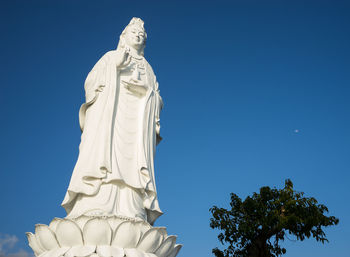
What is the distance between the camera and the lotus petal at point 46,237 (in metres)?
4.85

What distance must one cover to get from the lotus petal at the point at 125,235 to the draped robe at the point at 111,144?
2.84ft

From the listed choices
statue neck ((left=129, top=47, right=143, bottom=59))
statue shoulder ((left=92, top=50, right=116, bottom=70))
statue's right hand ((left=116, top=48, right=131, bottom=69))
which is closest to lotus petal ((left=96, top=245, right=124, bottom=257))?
statue's right hand ((left=116, top=48, right=131, bottom=69))

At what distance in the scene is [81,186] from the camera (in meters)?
5.62

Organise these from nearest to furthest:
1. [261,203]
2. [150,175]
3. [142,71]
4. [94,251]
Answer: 1. [94,251]
2. [150,175]
3. [142,71]
4. [261,203]

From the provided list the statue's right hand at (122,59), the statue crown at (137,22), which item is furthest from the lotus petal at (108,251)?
the statue crown at (137,22)

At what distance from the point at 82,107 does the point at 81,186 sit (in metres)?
1.72

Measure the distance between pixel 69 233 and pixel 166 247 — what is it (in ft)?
4.55

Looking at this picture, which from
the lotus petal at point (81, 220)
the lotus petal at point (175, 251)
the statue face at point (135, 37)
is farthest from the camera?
the statue face at point (135, 37)

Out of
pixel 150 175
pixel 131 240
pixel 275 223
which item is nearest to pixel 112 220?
pixel 131 240

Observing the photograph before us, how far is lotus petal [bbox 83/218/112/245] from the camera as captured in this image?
464cm

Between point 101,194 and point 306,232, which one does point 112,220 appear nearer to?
point 101,194

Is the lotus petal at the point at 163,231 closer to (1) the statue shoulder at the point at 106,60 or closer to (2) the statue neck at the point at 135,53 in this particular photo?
(1) the statue shoulder at the point at 106,60

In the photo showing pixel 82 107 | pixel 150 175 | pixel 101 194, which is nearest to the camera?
pixel 101 194

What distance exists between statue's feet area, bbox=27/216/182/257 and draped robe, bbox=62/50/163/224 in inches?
28.2
